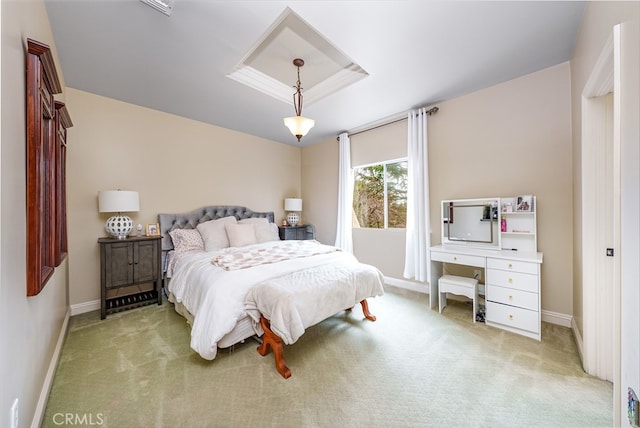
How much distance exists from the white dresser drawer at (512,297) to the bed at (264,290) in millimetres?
1127

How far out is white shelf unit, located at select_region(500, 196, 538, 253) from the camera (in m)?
2.56

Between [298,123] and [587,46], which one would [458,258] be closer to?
[587,46]

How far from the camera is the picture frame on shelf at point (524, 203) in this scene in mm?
2539

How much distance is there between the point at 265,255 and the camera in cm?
274

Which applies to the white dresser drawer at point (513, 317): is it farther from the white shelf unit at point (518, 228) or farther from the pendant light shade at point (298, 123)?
the pendant light shade at point (298, 123)

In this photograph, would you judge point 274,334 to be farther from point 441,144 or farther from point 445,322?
point 441,144

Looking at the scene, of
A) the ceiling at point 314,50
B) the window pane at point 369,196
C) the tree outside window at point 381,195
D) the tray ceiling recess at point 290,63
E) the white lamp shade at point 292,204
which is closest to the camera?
the ceiling at point 314,50

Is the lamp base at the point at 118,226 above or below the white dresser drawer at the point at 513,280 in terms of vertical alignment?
above

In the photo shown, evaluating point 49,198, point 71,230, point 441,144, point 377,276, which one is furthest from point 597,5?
point 71,230

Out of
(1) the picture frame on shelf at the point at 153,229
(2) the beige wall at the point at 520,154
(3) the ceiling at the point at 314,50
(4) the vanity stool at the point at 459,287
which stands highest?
(3) the ceiling at the point at 314,50

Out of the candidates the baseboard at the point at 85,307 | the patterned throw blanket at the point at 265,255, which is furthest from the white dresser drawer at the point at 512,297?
the baseboard at the point at 85,307

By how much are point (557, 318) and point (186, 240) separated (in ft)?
14.8

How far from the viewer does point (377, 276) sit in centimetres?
256

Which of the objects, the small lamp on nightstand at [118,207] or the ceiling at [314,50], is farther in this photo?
the small lamp on nightstand at [118,207]
